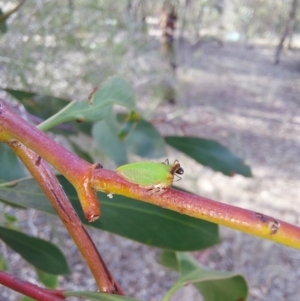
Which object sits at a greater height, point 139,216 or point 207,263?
point 139,216

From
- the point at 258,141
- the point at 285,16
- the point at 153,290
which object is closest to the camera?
the point at 153,290

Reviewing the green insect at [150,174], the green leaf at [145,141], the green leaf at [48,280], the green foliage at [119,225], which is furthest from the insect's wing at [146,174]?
the green leaf at [145,141]

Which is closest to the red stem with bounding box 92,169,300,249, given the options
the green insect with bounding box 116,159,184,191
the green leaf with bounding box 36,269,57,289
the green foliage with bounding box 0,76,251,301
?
the green insect with bounding box 116,159,184,191

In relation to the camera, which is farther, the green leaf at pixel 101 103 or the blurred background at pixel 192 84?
the blurred background at pixel 192 84

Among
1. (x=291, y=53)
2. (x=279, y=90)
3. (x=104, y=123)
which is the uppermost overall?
(x=104, y=123)

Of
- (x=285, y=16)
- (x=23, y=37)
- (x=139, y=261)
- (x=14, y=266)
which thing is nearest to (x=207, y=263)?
(x=139, y=261)

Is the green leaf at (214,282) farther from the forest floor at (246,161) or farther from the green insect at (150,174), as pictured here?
the forest floor at (246,161)

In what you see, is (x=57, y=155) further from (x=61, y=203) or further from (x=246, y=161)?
(x=246, y=161)

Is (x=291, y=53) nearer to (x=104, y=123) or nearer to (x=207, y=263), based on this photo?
(x=207, y=263)
